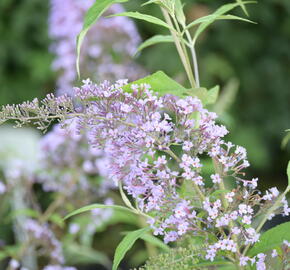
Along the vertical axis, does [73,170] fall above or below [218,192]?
below

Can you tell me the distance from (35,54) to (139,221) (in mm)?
2323

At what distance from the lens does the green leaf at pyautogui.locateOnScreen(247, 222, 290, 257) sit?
3.34 feet

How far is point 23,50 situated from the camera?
14.0 feet

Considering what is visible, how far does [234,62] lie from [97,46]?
194cm

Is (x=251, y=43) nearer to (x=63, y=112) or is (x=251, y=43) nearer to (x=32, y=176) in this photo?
(x=32, y=176)

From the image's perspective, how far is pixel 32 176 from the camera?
7.16 feet

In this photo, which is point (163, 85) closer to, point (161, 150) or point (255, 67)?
point (161, 150)

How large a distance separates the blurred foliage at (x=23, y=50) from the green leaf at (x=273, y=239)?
3.19 metres

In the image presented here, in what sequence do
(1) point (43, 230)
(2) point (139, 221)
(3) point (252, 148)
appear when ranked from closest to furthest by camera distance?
1. (1) point (43, 230)
2. (2) point (139, 221)
3. (3) point (252, 148)

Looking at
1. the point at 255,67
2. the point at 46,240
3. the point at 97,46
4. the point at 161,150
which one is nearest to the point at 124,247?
the point at 161,150

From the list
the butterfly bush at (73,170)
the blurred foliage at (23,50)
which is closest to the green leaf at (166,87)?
the butterfly bush at (73,170)

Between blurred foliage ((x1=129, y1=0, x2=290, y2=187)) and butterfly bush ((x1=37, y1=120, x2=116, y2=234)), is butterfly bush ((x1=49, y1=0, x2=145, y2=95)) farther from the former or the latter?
blurred foliage ((x1=129, y1=0, x2=290, y2=187))

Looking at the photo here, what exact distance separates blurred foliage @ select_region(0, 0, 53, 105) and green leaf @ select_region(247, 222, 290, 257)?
3193mm

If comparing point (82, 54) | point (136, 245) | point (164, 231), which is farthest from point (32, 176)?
point (136, 245)
